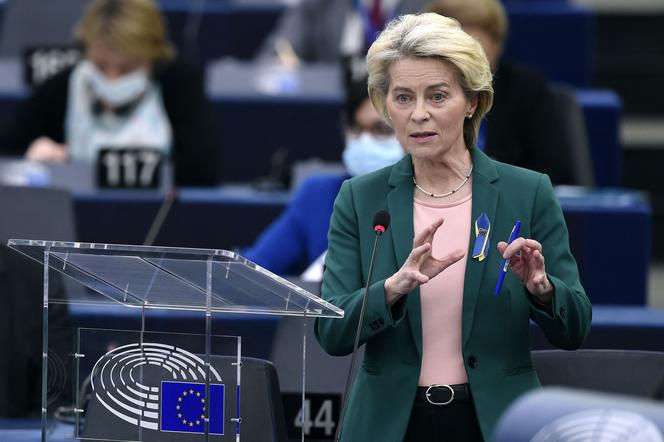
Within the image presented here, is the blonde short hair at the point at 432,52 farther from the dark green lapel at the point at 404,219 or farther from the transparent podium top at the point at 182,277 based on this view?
the transparent podium top at the point at 182,277

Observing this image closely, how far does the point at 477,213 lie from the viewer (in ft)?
9.08

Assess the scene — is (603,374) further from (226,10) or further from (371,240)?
(226,10)

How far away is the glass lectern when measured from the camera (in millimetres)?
2656

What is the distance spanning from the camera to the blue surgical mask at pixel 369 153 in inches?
172

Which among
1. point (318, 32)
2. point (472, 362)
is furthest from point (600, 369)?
point (318, 32)

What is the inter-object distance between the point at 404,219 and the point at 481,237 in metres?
0.14

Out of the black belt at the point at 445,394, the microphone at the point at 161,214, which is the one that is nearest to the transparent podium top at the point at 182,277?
the black belt at the point at 445,394

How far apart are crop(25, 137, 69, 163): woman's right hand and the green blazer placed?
10.7ft

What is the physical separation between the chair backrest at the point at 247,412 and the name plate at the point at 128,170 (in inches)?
112

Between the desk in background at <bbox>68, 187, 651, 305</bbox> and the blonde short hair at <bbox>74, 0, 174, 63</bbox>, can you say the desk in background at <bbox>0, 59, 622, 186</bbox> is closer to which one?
the blonde short hair at <bbox>74, 0, 174, 63</bbox>

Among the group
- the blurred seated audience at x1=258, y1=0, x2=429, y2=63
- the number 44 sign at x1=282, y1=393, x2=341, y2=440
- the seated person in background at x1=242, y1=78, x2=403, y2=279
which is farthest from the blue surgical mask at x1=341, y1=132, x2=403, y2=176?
the blurred seated audience at x1=258, y1=0, x2=429, y2=63

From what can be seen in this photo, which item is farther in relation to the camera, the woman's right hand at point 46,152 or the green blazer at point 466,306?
the woman's right hand at point 46,152

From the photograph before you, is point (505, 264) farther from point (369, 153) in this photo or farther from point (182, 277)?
point (369, 153)

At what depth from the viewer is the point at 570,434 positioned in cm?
196
